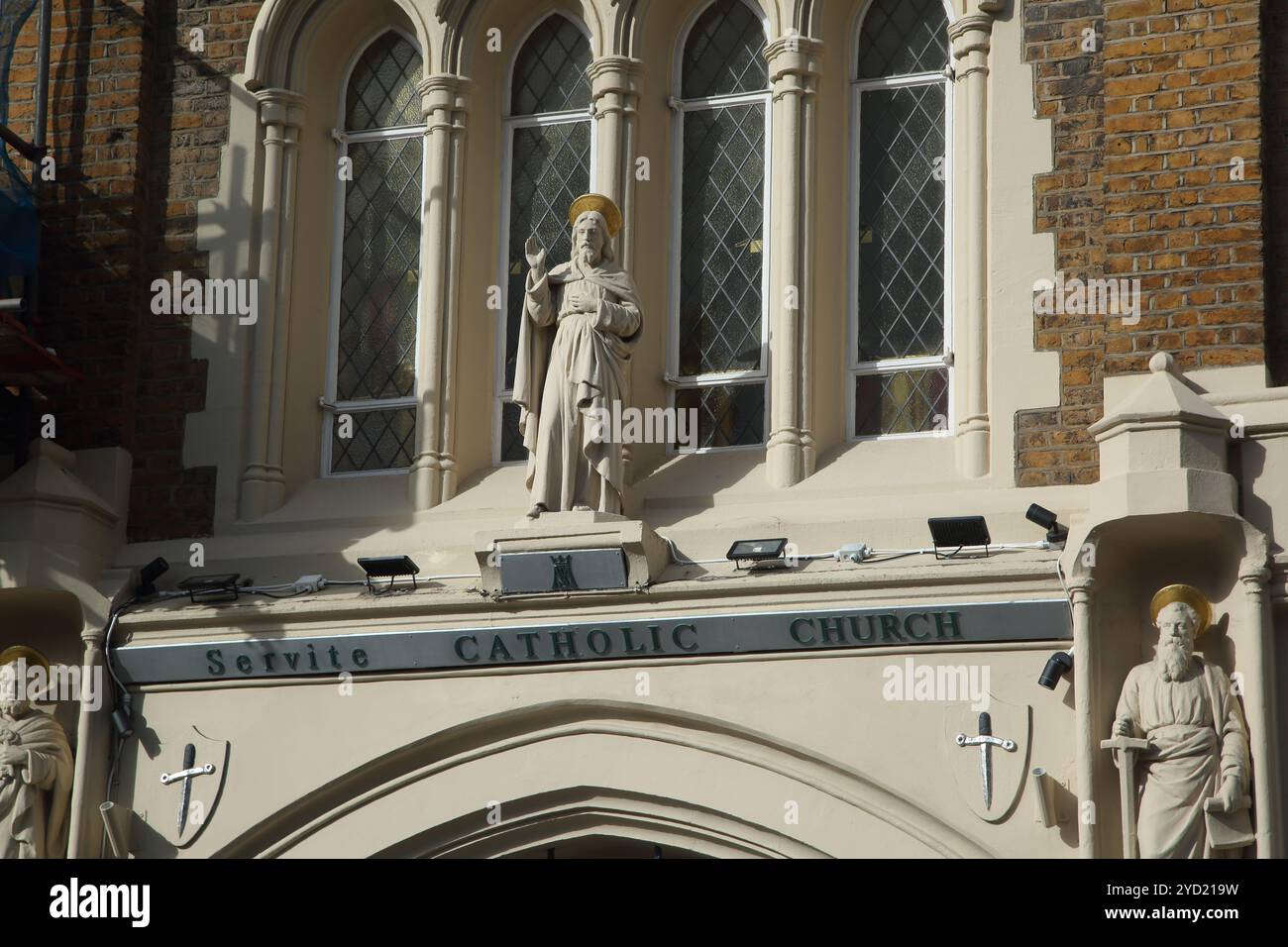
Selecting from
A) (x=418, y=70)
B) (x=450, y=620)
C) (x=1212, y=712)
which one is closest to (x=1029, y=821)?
(x=1212, y=712)

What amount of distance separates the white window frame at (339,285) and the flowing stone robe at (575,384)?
1.01 meters

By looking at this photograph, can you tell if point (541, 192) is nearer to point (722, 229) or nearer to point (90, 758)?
point (722, 229)

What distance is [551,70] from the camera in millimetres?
12789

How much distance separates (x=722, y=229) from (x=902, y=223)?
918mm

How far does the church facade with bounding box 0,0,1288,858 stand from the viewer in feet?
34.1

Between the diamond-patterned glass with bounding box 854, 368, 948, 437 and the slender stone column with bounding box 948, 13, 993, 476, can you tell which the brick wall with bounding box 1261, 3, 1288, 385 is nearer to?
the slender stone column with bounding box 948, 13, 993, 476

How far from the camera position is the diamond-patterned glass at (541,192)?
1251cm

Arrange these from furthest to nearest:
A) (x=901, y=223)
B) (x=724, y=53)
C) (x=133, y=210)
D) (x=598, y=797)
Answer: (x=133, y=210)
(x=724, y=53)
(x=901, y=223)
(x=598, y=797)

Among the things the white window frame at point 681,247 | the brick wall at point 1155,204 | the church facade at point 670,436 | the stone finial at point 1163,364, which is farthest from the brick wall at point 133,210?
the stone finial at point 1163,364

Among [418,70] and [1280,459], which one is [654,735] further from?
[418,70]

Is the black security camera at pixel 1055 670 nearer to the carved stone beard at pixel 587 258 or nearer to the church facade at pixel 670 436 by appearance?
the church facade at pixel 670 436

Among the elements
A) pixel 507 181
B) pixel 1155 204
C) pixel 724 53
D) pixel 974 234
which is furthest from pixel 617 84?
pixel 1155 204

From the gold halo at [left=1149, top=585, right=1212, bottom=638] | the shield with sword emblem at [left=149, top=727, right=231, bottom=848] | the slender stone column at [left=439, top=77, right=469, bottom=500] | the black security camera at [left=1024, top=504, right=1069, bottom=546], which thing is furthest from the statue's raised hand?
the gold halo at [left=1149, top=585, right=1212, bottom=638]

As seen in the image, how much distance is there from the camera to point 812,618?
1077 cm
